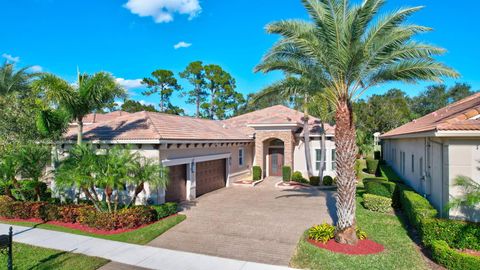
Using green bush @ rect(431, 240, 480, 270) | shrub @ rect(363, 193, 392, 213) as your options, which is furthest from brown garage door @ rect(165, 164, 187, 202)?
green bush @ rect(431, 240, 480, 270)

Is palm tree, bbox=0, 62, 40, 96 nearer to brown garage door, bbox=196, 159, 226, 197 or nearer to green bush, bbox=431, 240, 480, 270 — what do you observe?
brown garage door, bbox=196, 159, 226, 197

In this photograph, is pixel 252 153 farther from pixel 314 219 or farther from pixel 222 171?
pixel 314 219

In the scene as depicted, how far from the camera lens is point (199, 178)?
18188mm

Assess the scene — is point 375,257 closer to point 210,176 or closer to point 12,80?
point 210,176

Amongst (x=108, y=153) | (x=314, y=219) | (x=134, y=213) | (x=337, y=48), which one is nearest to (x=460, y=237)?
(x=314, y=219)

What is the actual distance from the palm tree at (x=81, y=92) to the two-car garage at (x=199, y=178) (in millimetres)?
4710

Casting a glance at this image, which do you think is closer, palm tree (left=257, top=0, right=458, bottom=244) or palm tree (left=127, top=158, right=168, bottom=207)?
palm tree (left=257, top=0, right=458, bottom=244)

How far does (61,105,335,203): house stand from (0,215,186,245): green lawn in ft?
7.37

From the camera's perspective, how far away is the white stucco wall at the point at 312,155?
76.5 feet

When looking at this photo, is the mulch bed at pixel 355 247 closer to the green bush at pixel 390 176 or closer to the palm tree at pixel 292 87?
the palm tree at pixel 292 87

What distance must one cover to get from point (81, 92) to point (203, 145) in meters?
7.37

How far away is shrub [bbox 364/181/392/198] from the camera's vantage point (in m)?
14.4

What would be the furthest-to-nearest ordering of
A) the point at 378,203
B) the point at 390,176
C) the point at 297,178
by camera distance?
the point at 297,178, the point at 390,176, the point at 378,203

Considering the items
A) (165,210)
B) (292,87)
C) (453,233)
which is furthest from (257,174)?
(453,233)
